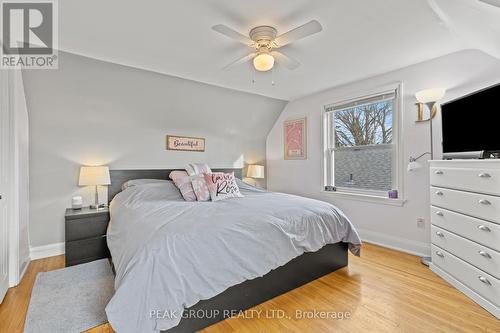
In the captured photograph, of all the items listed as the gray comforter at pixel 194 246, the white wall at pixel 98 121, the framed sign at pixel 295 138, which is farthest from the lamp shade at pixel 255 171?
the gray comforter at pixel 194 246

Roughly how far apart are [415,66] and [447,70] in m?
0.34

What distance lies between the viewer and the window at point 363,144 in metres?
3.28

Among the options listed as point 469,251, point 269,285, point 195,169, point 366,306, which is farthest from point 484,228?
point 195,169

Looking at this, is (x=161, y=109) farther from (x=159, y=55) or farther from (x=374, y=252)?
(x=374, y=252)

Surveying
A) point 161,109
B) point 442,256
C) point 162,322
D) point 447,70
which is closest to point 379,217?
point 442,256

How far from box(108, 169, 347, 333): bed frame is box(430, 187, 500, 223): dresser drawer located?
1.02m

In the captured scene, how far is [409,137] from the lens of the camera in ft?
9.95

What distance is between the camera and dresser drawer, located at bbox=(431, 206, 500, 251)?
1793mm

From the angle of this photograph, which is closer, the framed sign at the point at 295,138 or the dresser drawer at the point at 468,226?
the dresser drawer at the point at 468,226

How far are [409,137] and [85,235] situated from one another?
3.99 m

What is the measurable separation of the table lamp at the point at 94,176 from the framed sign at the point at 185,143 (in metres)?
0.97

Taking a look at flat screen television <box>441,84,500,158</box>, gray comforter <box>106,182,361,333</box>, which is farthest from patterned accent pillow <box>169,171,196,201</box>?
flat screen television <box>441,84,500,158</box>

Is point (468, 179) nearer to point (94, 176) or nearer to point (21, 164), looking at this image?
point (94, 176)

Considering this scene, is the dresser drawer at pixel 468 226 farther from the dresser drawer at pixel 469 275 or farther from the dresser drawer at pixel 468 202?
the dresser drawer at pixel 469 275
